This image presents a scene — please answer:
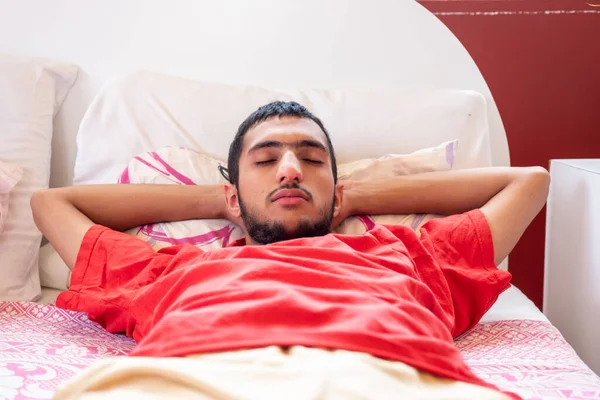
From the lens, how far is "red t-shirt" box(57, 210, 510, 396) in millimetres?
831

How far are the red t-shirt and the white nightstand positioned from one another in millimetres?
330

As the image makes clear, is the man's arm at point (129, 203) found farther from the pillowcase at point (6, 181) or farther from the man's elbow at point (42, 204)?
the pillowcase at point (6, 181)

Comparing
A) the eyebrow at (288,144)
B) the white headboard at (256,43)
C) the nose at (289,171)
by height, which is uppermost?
the white headboard at (256,43)

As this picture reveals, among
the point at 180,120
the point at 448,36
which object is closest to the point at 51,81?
the point at 180,120

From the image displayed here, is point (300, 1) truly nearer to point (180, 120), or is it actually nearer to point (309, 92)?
point (309, 92)

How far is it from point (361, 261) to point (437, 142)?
0.58 meters

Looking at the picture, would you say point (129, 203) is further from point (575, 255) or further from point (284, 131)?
point (575, 255)

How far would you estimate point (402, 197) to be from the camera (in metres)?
1.31

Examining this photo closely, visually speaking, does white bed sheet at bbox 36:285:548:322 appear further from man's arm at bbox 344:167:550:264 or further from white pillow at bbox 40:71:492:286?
man's arm at bbox 344:167:550:264

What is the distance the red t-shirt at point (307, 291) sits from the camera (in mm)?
831

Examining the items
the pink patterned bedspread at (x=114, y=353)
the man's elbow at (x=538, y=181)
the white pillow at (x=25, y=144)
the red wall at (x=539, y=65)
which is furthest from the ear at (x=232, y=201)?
the red wall at (x=539, y=65)

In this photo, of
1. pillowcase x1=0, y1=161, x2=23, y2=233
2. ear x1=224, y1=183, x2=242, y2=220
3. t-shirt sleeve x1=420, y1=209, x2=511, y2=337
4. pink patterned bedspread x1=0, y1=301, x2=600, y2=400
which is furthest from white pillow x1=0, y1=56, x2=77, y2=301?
t-shirt sleeve x1=420, y1=209, x2=511, y2=337

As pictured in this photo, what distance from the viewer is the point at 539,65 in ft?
6.10

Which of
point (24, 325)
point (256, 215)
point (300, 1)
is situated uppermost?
point (300, 1)
